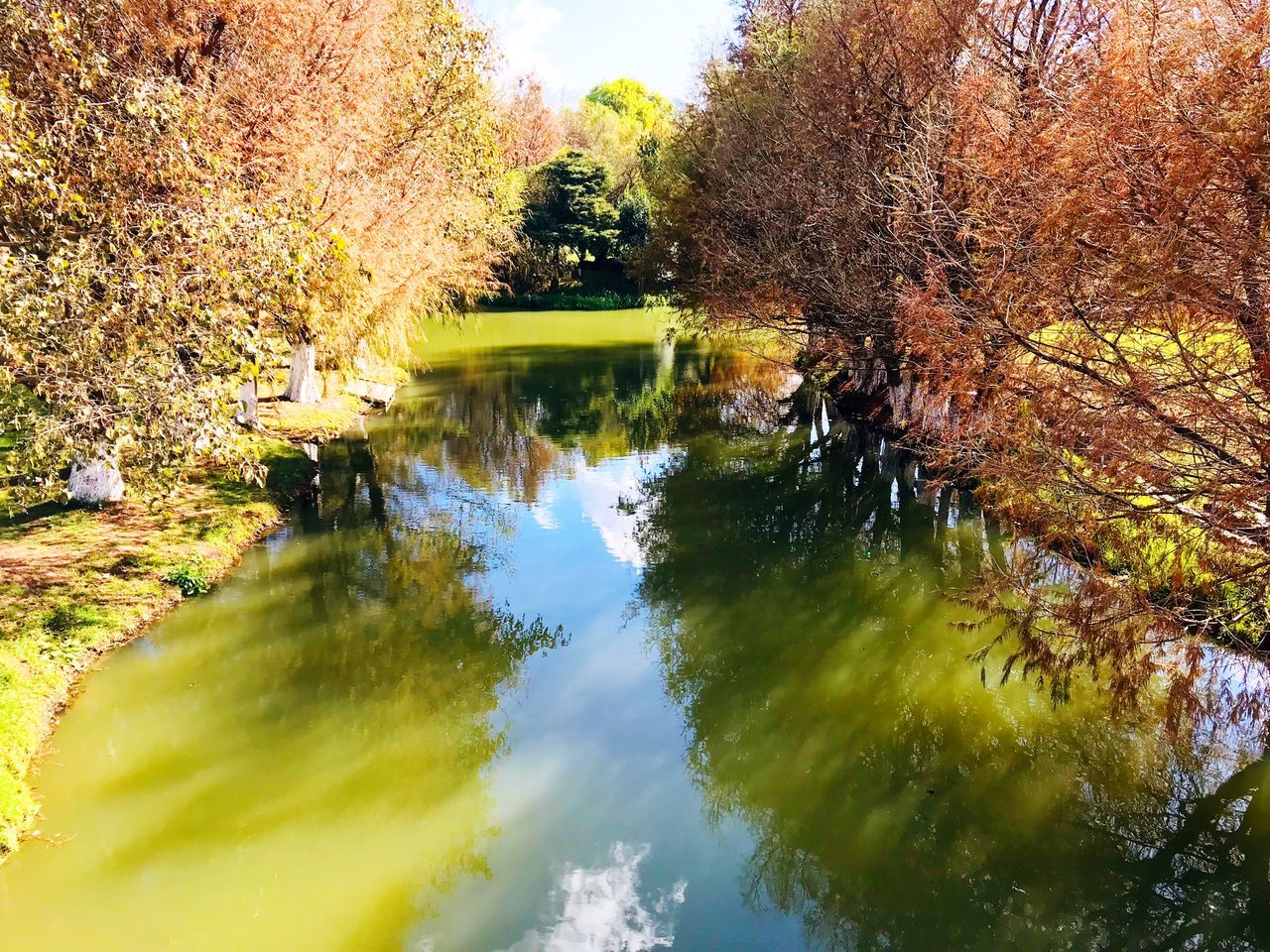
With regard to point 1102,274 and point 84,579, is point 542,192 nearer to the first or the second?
point 84,579

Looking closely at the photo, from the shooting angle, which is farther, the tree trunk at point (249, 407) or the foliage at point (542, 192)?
the foliage at point (542, 192)

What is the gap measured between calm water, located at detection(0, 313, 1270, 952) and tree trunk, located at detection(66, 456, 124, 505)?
264cm

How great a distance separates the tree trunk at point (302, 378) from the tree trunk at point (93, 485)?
9.34 metres

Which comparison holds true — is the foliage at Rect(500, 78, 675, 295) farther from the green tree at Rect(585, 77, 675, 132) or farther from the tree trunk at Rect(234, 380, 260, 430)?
the tree trunk at Rect(234, 380, 260, 430)

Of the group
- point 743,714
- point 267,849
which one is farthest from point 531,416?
point 267,849

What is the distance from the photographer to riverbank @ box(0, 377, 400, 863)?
8781 millimetres

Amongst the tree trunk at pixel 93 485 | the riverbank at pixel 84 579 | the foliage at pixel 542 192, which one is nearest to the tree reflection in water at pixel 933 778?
the riverbank at pixel 84 579

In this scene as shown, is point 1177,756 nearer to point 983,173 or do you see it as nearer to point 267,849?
point 983,173

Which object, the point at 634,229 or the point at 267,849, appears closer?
the point at 267,849

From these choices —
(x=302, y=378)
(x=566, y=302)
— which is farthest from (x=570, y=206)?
(x=302, y=378)

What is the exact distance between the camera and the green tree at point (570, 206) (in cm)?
5634

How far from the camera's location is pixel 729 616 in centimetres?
1268

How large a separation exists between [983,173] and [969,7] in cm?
767

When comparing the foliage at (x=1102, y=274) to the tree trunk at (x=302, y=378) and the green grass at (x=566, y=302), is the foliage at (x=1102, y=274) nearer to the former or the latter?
the tree trunk at (x=302, y=378)
